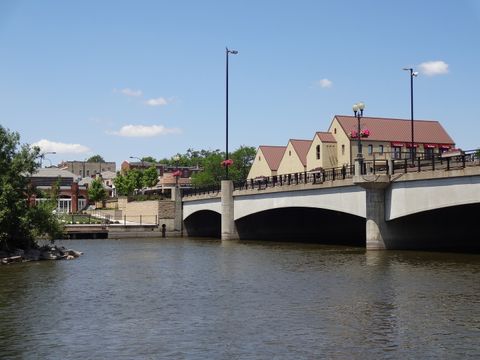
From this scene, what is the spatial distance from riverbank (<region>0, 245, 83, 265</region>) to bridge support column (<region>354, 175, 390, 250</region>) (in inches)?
822

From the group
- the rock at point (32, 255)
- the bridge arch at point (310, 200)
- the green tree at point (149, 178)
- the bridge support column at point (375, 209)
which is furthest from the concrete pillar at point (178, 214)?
the green tree at point (149, 178)

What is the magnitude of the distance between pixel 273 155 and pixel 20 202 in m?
66.5

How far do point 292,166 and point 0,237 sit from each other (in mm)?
59753

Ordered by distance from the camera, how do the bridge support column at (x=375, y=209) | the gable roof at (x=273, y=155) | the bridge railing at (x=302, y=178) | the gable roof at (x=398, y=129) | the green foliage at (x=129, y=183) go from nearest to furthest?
the bridge support column at (x=375, y=209) < the bridge railing at (x=302, y=178) < the gable roof at (x=398, y=129) < the gable roof at (x=273, y=155) < the green foliage at (x=129, y=183)

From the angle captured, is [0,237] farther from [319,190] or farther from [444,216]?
[444,216]

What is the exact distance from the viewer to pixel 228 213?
65875mm

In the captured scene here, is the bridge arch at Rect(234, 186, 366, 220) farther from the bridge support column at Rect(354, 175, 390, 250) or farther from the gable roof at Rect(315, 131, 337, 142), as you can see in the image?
the gable roof at Rect(315, 131, 337, 142)

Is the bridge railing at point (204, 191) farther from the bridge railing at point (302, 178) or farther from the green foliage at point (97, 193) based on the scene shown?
the green foliage at point (97, 193)

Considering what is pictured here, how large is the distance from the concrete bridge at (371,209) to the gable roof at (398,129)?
Result: 2306cm

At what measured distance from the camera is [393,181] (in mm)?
41156

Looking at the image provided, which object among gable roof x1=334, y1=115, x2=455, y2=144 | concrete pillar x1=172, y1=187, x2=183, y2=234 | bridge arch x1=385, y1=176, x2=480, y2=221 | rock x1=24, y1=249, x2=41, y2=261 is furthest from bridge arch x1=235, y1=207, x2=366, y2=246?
rock x1=24, y1=249, x2=41, y2=261

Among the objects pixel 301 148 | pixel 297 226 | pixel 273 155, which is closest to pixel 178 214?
pixel 297 226

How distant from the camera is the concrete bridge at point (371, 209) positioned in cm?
3775

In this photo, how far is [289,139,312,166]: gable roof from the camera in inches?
3712
